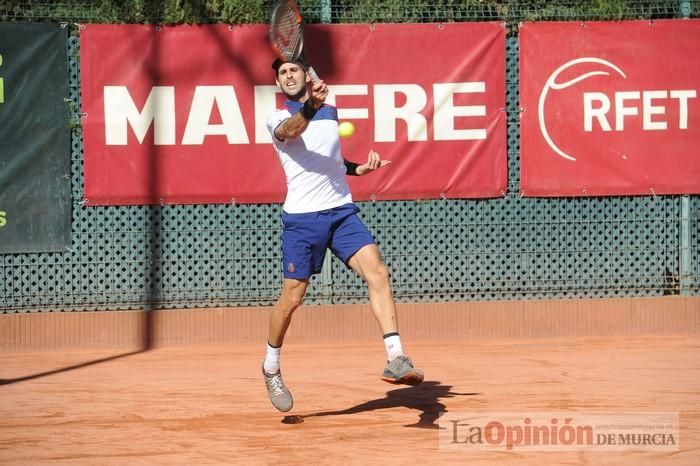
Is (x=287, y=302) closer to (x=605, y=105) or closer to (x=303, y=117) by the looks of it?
(x=303, y=117)

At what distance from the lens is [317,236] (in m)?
6.29

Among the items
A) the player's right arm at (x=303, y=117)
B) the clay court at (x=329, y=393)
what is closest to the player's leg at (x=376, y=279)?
the clay court at (x=329, y=393)

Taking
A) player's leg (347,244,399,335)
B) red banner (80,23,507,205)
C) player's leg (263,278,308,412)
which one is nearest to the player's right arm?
player's leg (347,244,399,335)

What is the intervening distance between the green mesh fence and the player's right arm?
162 inches

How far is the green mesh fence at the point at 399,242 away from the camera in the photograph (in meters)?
9.88

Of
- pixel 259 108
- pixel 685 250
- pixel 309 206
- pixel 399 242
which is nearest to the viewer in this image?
pixel 309 206

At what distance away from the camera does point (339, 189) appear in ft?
20.9

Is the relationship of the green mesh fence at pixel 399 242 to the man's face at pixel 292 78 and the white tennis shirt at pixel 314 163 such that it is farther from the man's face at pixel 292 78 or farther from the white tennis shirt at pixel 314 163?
the man's face at pixel 292 78

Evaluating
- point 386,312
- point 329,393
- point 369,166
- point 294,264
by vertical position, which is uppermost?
point 369,166

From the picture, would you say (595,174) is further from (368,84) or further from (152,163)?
(152,163)

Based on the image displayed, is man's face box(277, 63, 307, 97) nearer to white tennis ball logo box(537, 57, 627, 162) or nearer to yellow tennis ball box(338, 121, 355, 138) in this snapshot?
yellow tennis ball box(338, 121, 355, 138)

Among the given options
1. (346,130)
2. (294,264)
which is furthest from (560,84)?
(294,264)

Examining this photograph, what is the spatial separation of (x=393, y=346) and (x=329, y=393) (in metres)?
1.69

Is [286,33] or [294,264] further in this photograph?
[286,33]
